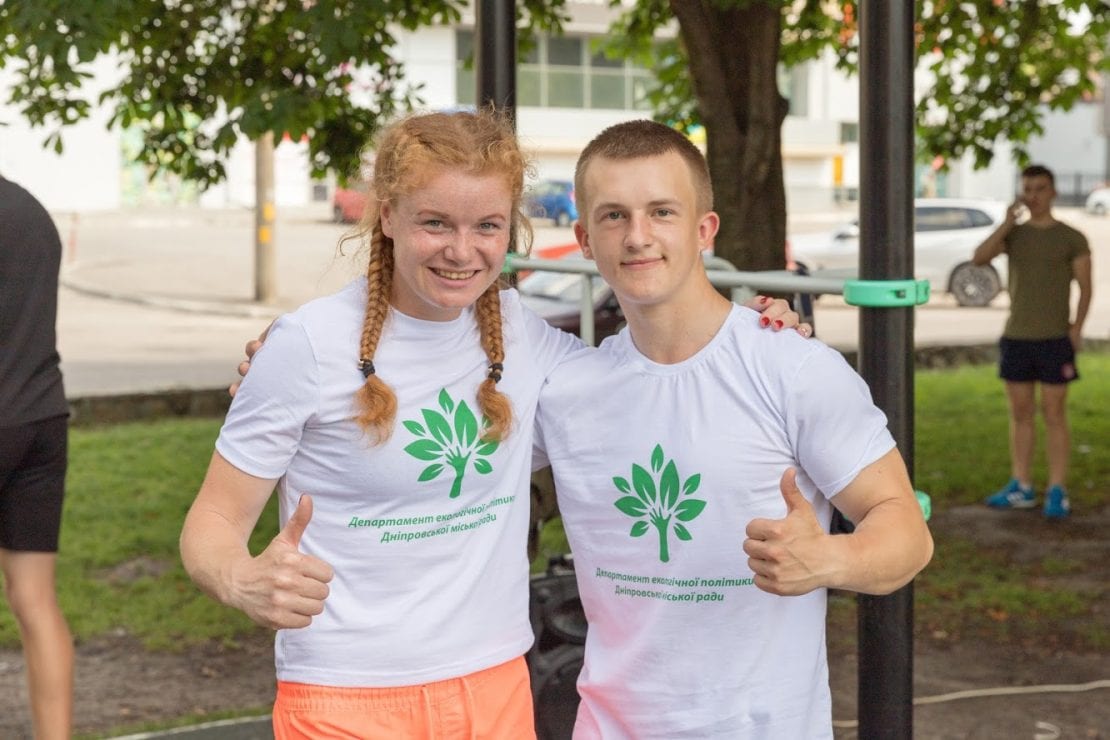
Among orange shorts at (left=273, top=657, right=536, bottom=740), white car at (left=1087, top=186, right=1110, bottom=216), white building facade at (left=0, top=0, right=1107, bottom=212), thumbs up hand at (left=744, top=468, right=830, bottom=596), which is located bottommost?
orange shorts at (left=273, top=657, right=536, bottom=740)

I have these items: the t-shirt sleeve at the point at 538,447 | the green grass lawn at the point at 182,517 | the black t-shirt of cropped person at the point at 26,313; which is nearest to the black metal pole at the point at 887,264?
the t-shirt sleeve at the point at 538,447

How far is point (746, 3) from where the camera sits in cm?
729

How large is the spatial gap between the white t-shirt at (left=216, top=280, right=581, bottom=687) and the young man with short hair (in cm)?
19

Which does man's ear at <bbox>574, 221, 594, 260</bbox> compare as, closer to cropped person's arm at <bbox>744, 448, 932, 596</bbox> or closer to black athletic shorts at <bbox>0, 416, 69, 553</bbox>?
cropped person's arm at <bbox>744, 448, 932, 596</bbox>

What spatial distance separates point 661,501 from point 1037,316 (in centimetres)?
653

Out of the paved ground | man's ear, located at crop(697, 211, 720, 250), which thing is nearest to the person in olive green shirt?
the paved ground

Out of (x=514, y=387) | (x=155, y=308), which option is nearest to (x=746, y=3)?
(x=514, y=387)

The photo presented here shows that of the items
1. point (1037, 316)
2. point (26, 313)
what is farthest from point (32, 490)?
point (1037, 316)

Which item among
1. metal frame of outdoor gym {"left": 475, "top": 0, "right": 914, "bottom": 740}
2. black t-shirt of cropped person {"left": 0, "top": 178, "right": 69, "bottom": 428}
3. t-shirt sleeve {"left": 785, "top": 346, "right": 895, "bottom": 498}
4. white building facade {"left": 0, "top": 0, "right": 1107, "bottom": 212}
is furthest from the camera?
white building facade {"left": 0, "top": 0, "right": 1107, "bottom": 212}

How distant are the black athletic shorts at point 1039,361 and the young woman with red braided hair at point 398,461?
6442 millimetres

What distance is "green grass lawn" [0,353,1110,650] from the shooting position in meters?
6.56

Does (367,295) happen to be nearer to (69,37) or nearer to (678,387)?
(678,387)

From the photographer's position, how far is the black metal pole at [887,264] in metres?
2.84

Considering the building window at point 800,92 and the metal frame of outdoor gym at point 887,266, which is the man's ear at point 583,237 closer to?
the metal frame of outdoor gym at point 887,266
